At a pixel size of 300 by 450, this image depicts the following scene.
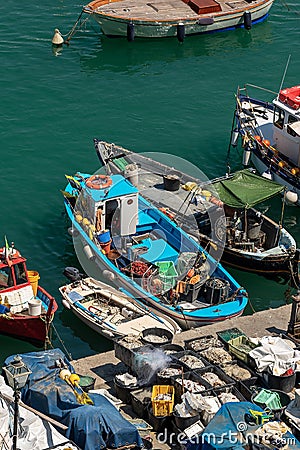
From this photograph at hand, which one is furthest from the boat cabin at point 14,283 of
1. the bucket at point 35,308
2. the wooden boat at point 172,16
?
the wooden boat at point 172,16

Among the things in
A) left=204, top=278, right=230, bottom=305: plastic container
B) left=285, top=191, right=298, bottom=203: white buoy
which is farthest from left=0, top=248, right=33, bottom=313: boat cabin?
left=285, top=191, right=298, bottom=203: white buoy

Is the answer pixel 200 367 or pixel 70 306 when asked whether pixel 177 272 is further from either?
pixel 200 367

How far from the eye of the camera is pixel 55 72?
44.9 m

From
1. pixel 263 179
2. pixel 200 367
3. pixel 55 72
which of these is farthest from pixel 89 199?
pixel 55 72

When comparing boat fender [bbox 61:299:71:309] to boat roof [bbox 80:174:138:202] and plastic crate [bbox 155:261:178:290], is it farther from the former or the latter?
boat roof [bbox 80:174:138:202]

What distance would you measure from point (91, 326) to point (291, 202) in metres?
10.3

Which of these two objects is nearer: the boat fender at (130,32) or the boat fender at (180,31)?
the boat fender at (130,32)

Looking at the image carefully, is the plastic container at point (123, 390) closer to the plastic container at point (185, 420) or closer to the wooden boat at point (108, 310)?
the plastic container at point (185, 420)

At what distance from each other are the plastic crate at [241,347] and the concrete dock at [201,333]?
1.63 metres

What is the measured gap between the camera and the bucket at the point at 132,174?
1300 inches

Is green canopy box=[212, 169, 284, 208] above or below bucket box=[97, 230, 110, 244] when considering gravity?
above

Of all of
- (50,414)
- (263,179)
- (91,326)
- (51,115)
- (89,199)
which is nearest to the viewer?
(50,414)

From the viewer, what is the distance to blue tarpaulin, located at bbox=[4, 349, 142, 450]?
64.3 feet

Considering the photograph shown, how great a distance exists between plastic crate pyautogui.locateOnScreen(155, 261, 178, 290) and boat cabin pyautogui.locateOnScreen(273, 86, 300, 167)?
872 cm
